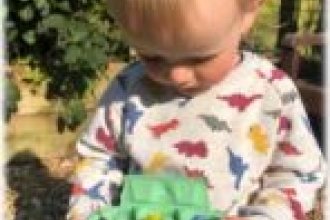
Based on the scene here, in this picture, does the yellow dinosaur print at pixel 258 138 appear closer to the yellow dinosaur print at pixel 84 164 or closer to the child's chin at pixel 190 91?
the child's chin at pixel 190 91

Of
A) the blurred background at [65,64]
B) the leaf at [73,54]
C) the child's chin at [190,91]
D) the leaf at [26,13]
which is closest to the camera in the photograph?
the child's chin at [190,91]

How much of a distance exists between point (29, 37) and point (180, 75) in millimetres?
2804

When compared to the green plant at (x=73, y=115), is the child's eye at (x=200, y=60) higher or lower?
higher

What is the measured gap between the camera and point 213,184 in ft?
4.87

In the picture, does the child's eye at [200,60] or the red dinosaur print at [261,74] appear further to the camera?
the red dinosaur print at [261,74]

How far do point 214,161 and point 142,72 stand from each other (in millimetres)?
217

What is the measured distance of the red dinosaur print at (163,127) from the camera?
1518 mm

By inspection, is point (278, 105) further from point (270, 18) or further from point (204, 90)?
point (270, 18)

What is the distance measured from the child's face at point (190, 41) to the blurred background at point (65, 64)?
218 cm

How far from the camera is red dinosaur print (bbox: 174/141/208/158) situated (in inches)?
58.7

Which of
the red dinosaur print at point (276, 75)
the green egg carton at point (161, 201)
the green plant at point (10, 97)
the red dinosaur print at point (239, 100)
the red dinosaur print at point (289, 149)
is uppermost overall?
the red dinosaur print at point (276, 75)

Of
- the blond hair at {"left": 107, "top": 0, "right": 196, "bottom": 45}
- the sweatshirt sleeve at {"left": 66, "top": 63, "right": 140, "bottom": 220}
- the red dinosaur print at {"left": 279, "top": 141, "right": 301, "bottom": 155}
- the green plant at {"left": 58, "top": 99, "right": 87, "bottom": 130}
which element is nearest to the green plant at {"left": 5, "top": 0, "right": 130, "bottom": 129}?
the green plant at {"left": 58, "top": 99, "right": 87, "bottom": 130}

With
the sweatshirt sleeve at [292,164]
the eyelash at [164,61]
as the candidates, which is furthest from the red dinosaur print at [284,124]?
the eyelash at [164,61]

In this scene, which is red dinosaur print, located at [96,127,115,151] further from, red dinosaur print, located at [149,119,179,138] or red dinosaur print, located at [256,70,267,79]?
Answer: red dinosaur print, located at [256,70,267,79]
